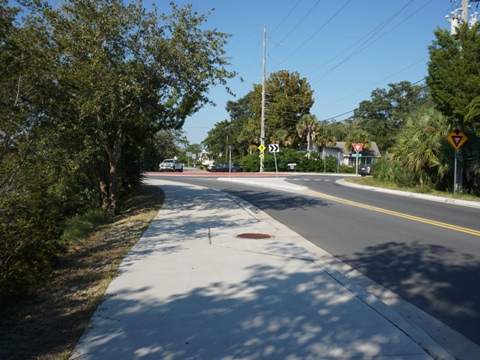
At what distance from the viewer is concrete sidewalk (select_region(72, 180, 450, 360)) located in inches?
172

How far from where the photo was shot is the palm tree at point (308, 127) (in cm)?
6381

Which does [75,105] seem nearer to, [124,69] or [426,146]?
[124,69]

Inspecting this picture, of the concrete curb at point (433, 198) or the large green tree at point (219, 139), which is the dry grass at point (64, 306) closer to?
the concrete curb at point (433, 198)

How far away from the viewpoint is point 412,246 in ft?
30.7

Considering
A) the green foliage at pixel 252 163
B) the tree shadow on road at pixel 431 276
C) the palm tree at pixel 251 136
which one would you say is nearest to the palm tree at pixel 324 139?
the palm tree at pixel 251 136

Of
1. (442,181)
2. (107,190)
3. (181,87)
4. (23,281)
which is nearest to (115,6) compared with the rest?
(181,87)

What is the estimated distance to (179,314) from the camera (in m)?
5.29

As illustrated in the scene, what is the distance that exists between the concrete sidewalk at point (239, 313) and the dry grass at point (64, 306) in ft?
0.66

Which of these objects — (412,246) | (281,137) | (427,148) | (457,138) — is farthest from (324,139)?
(412,246)

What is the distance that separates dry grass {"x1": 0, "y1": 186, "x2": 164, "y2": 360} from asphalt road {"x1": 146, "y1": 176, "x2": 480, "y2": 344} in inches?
154

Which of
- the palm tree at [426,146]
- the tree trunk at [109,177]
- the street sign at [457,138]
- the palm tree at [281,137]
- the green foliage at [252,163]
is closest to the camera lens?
the tree trunk at [109,177]

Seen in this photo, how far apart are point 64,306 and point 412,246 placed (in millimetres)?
6594

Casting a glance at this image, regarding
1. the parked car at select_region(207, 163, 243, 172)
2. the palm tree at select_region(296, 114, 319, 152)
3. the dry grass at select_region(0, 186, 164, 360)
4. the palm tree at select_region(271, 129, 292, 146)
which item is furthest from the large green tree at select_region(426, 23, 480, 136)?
the palm tree at select_region(271, 129, 292, 146)

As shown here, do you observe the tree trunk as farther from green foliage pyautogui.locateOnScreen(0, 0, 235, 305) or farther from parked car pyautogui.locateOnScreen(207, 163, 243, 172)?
parked car pyautogui.locateOnScreen(207, 163, 243, 172)
